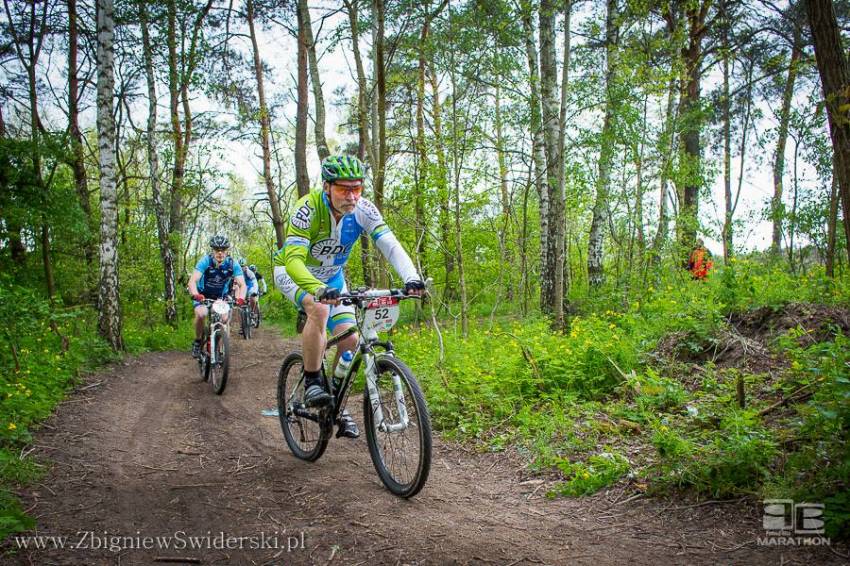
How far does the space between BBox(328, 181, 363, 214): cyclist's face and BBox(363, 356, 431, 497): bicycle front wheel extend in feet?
4.60

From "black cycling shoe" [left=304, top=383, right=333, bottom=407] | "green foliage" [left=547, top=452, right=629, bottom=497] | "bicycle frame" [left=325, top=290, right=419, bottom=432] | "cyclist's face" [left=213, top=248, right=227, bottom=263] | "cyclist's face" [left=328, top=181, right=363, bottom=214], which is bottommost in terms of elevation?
"green foliage" [left=547, top=452, right=629, bottom=497]

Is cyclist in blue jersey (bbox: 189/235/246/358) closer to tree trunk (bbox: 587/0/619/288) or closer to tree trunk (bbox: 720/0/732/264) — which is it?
tree trunk (bbox: 587/0/619/288)

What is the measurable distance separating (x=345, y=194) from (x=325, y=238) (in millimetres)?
505

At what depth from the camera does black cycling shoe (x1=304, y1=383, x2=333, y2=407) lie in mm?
4375

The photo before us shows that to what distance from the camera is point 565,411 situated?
5289 mm

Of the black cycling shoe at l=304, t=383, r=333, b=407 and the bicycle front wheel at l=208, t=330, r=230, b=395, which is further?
the bicycle front wheel at l=208, t=330, r=230, b=395

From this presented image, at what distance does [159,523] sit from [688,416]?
4.34 m

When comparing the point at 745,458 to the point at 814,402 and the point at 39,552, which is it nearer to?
the point at 814,402

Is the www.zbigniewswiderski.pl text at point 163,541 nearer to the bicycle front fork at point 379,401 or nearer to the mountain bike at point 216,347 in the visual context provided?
the bicycle front fork at point 379,401

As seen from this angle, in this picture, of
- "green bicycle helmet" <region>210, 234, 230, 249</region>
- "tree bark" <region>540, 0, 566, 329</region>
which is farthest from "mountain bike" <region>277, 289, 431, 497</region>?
"tree bark" <region>540, 0, 566, 329</region>

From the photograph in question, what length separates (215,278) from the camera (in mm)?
8820

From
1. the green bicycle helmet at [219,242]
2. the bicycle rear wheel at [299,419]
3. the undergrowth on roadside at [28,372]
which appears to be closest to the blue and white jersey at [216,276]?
the green bicycle helmet at [219,242]

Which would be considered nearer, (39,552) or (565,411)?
(39,552)

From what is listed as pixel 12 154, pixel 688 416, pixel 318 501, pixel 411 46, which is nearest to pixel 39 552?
pixel 318 501
